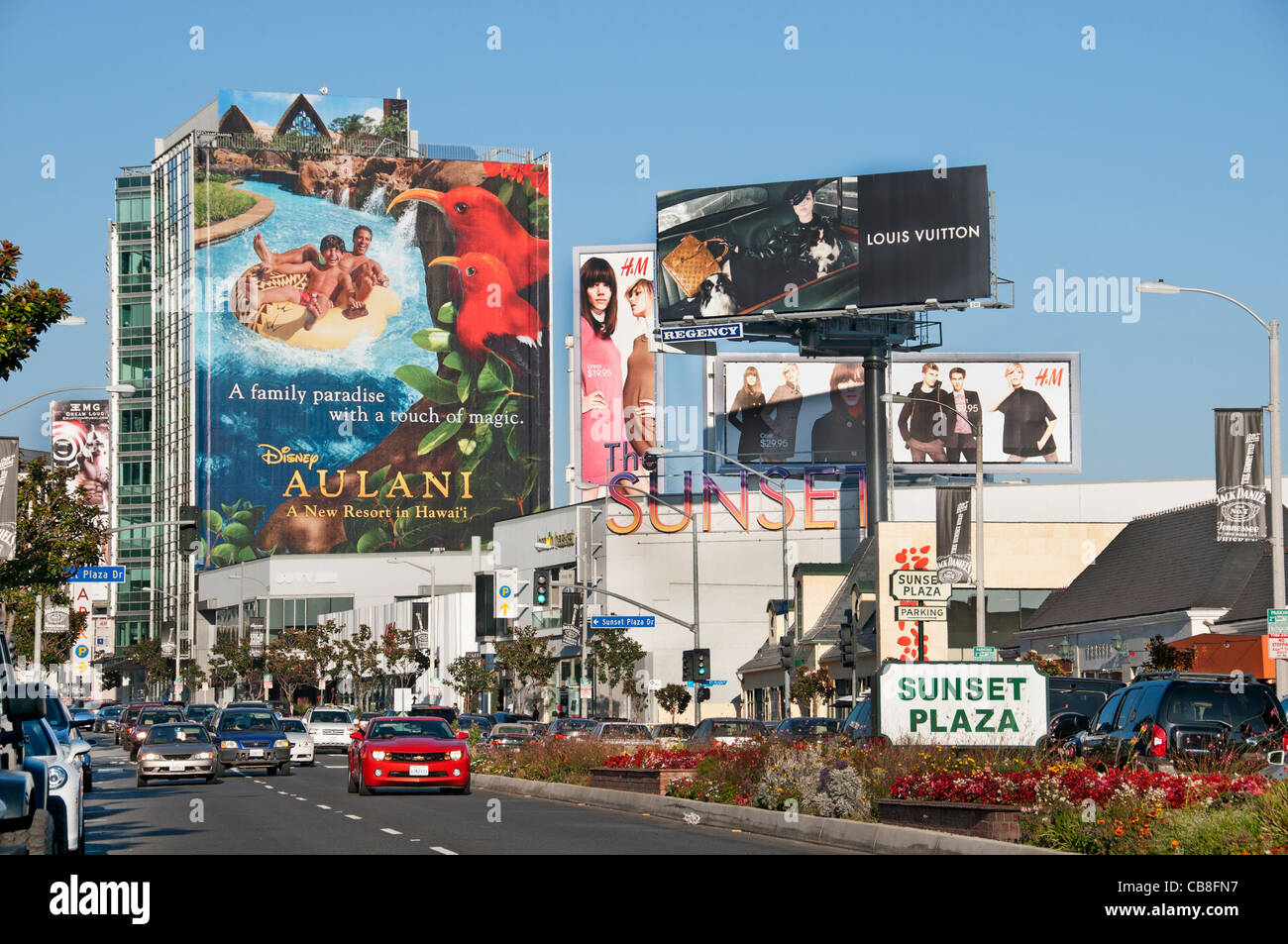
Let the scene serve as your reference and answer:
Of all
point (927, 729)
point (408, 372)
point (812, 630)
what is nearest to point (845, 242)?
point (812, 630)

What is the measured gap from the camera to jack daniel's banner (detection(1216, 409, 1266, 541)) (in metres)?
35.5

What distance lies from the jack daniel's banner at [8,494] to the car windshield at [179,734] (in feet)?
15.9

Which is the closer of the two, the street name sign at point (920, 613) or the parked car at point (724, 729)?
the parked car at point (724, 729)

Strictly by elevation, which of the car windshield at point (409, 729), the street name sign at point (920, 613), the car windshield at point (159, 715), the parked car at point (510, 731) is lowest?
the parked car at point (510, 731)

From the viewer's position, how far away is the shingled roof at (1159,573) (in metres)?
49.8

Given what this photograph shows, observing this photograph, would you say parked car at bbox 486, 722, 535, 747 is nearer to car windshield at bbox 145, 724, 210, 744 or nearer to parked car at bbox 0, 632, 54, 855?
car windshield at bbox 145, 724, 210, 744

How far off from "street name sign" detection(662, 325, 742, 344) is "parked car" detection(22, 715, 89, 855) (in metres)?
57.9

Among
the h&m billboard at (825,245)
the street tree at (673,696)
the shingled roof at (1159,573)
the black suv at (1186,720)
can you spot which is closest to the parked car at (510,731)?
the shingled roof at (1159,573)

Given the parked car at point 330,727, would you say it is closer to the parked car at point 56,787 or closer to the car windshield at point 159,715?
the car windshield at point 159,715

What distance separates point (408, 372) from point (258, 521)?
18.6m

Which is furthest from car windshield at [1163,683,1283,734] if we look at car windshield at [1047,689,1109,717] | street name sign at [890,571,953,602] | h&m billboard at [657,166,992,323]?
h&m billboard at [657,166,992,323]

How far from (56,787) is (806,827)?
987 cm

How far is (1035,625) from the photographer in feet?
200
